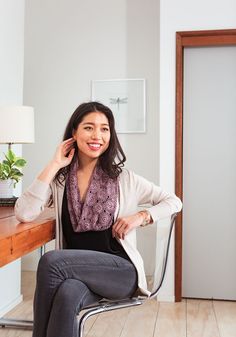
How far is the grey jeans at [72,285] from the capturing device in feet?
4.82

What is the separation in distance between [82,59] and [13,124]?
1.52 m

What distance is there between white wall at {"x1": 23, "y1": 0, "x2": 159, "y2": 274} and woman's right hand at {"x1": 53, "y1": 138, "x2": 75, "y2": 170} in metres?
1.93

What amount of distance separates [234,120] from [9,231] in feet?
7.04

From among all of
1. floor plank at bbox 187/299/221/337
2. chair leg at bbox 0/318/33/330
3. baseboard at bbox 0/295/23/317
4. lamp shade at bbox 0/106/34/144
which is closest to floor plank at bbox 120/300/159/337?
floor plank at bbox 187/299/221/337

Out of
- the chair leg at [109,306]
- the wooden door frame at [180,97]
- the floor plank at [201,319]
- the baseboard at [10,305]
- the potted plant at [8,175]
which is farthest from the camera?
the wooden door frame at [180,97]

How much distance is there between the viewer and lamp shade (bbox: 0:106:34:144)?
2527 mm

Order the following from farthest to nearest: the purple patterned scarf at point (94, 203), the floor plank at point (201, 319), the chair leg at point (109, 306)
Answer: the floor plank at point (201, 319) < the purple patterned scarf at point (94, 203) < the chair leg at point (109, 306)

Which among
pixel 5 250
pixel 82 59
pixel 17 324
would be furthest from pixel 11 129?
pixel 82 59

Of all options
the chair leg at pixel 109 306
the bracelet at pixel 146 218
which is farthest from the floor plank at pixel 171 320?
the bracelet at pixel 146 218

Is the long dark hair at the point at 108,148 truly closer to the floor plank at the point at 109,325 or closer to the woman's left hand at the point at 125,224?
the woman's left hand at the point at 125,224

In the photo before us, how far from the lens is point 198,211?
128 inches

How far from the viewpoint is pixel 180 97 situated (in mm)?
3189

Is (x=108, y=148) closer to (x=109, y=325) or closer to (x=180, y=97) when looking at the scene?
(x=109, y=325)

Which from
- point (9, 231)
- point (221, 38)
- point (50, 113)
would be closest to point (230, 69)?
point (221, 38)
